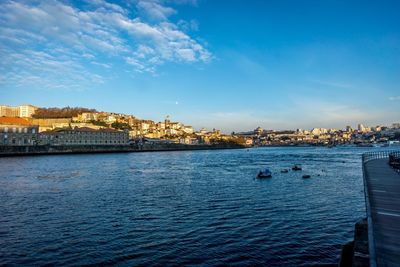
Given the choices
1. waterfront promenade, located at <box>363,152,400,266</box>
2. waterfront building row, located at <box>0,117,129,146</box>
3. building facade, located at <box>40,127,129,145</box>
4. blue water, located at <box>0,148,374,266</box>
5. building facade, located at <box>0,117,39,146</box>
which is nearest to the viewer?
waterfront promenade, located at <box>363,152,400,266</box>

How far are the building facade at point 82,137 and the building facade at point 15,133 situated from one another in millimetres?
5309

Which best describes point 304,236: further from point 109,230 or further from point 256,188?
point 256,188

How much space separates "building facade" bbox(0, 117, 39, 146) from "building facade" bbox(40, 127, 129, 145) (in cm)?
531

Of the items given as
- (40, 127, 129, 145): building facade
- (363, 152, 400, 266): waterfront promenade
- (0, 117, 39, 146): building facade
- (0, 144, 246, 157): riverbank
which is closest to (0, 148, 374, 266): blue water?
(363, 152, 400, 266): waterfront promenade

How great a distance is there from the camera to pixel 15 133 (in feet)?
352

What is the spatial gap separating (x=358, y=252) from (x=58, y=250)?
38.7ft

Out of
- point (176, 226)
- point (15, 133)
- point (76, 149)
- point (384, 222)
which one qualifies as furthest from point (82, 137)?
point (384, 222)

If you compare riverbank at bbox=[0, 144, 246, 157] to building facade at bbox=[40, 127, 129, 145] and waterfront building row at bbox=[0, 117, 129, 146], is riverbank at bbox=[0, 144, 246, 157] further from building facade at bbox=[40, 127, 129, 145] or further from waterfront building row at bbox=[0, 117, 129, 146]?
waterfront building row at bbox=[0, 117, 129, 146]

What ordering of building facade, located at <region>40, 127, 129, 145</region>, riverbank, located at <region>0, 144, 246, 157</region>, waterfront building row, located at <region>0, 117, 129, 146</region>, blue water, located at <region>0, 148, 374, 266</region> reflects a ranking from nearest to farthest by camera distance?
blue water, located at <region>0, 148, 374, 266</region> → riverbank, located at <region>0, 144, 246, 157</region> → waterfront building row, located at <region>0, 117, 129, 146</region> → building facade, located at <region>40, 127, 129, 145</region>

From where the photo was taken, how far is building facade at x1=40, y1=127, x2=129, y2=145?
12081 cm

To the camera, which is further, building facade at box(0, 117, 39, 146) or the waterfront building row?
the waterfront building row

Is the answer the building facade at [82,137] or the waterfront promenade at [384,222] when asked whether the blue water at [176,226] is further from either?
the building facade at [82,137]

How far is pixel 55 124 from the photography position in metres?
164

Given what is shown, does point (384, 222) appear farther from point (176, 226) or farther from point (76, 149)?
point (76, 149)
